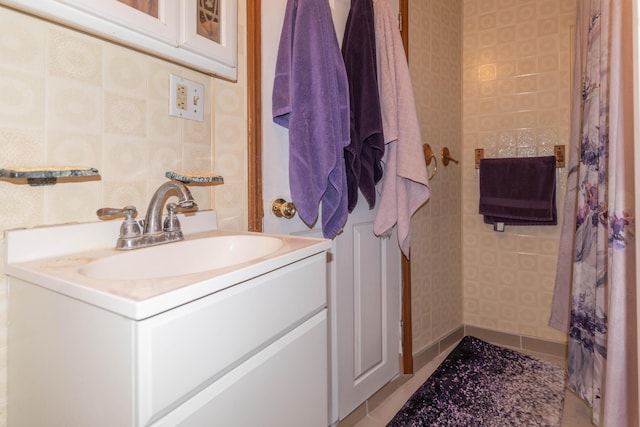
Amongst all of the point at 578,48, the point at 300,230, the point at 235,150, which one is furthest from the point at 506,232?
the point at 235,150

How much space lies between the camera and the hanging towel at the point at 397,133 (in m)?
1.42

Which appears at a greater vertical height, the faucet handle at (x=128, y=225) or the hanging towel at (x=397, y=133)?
the hanging towel at (x=397, y=133)

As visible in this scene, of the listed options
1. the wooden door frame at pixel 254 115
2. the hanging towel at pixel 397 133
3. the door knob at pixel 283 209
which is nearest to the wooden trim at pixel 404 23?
the hanging towel at pixel 397 133

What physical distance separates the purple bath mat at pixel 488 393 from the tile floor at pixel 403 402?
0.09 ft

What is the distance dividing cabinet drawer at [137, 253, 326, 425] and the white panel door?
0.50 meters

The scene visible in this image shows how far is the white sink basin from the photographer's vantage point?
2.19ft

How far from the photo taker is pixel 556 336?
1951 millimetres

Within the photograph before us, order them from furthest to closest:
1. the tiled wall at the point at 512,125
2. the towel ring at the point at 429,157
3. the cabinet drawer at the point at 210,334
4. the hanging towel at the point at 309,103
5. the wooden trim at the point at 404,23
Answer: the tiled wall at the point at 512,125
the towel ring at the point at 429,157
the wooden trim at the point at 404,23
the hanging towel at the point at 309,103
the cabinet drawer at the point at 210,334

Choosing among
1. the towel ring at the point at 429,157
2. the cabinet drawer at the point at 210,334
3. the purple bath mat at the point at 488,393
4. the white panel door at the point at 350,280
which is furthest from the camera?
the towel ring at the point at 429,157

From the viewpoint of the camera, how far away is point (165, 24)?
0.83 meters

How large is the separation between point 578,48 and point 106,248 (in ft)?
6.58

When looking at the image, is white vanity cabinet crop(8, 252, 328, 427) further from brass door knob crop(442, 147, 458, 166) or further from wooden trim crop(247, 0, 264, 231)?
brass door knob crop(442, 147, 458, 166)

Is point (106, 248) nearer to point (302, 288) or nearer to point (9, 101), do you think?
point (9, 101)

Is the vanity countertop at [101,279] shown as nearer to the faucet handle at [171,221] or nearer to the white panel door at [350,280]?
the faucet handle at [171,221]
